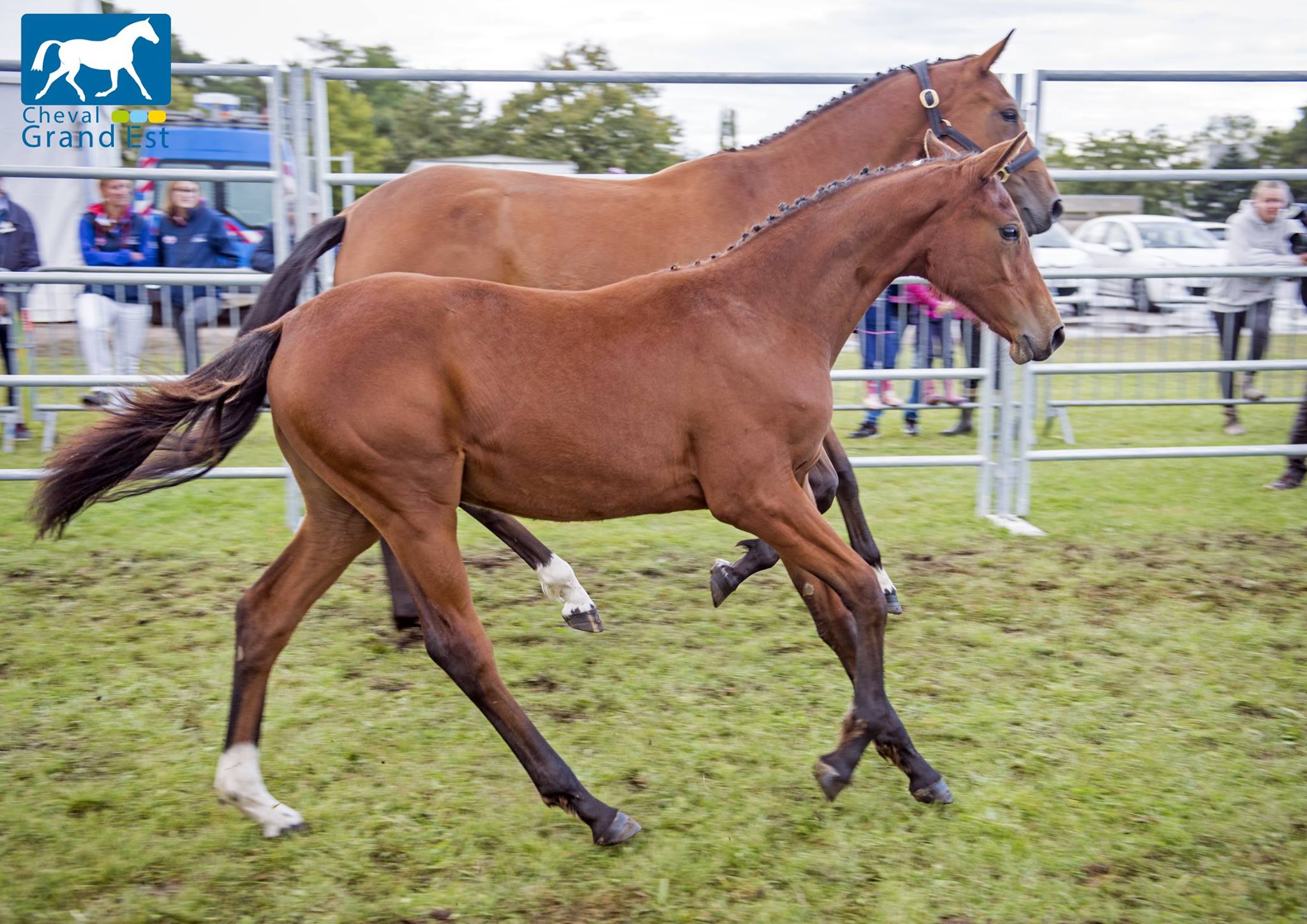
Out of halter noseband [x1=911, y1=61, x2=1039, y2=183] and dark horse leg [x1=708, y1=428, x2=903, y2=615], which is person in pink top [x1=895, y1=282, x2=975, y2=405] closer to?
halter noseband [x1=911, y1=61, x2=1039, y2=183]

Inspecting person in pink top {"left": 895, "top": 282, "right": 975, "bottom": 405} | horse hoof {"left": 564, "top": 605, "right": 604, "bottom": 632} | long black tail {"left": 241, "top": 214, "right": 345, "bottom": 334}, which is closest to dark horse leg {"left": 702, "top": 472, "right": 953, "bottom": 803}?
horse hoof {"left": 564, "top": 605, "right": 604, "bottom": 632}

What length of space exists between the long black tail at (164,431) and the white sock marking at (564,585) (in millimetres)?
1580

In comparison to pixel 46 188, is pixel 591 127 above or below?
above

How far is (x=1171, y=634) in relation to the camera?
14.4ft

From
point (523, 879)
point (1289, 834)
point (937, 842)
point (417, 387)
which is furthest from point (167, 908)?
point (1289, 834)

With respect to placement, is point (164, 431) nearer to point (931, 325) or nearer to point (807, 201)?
point (807, 201)

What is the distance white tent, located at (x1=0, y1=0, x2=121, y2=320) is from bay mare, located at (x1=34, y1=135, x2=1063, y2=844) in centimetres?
282

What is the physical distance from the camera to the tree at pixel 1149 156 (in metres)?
6.48

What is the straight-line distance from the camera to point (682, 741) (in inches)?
137

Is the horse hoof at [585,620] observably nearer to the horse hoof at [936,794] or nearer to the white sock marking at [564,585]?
the white sock marking at [564,585]

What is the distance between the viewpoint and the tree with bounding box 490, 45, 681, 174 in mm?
5906

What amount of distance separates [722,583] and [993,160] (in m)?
2.01

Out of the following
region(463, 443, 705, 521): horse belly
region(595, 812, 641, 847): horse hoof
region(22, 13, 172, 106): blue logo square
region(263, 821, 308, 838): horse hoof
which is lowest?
region(263, 821, 308, 838): horse hoof

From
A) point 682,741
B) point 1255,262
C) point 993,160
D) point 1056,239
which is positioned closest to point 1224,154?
point 1255,262
